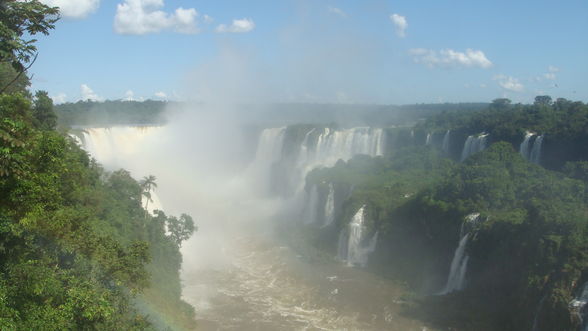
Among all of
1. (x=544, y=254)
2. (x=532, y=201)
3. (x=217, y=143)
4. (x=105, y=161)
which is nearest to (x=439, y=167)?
(x=532, y=201)

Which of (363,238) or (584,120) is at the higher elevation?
(584,120)

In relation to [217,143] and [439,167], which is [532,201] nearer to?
[439,167]

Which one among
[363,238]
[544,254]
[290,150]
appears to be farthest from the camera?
[290,150]

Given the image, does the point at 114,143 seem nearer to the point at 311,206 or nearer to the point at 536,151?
the point at 311,206

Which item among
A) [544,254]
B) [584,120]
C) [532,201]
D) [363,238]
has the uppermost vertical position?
[584,120]

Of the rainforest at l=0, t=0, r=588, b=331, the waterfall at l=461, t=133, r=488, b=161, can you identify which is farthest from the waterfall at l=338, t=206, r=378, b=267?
the waterfall at l=461, t=133, r=488, b=161

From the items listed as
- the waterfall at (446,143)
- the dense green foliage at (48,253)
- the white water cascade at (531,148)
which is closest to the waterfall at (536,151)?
the white water cascade at (531,148)
